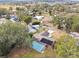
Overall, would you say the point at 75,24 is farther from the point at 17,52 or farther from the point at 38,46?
the point at 17,52

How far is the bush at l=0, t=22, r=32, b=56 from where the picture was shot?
2223 mm

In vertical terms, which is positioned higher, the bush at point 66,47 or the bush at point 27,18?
the bush at point 27,18

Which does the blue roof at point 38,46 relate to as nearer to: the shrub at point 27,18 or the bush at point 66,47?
the bush at point 66,47

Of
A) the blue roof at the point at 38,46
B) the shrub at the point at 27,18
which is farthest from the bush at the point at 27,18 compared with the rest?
the blue roof at the point at 38,46

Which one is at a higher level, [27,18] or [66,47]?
[27,18]

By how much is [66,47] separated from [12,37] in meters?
0.73

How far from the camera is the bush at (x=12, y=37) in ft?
7.29

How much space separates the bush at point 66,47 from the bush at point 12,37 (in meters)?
0.40

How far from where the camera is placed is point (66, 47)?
2.23 meters

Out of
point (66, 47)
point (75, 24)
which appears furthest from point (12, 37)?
point (75, 24)

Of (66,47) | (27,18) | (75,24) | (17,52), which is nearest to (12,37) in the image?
(17,52)

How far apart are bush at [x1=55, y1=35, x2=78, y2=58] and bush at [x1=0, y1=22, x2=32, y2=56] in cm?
40

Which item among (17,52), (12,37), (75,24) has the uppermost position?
(75,24)

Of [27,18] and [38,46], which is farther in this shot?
[27,18]
